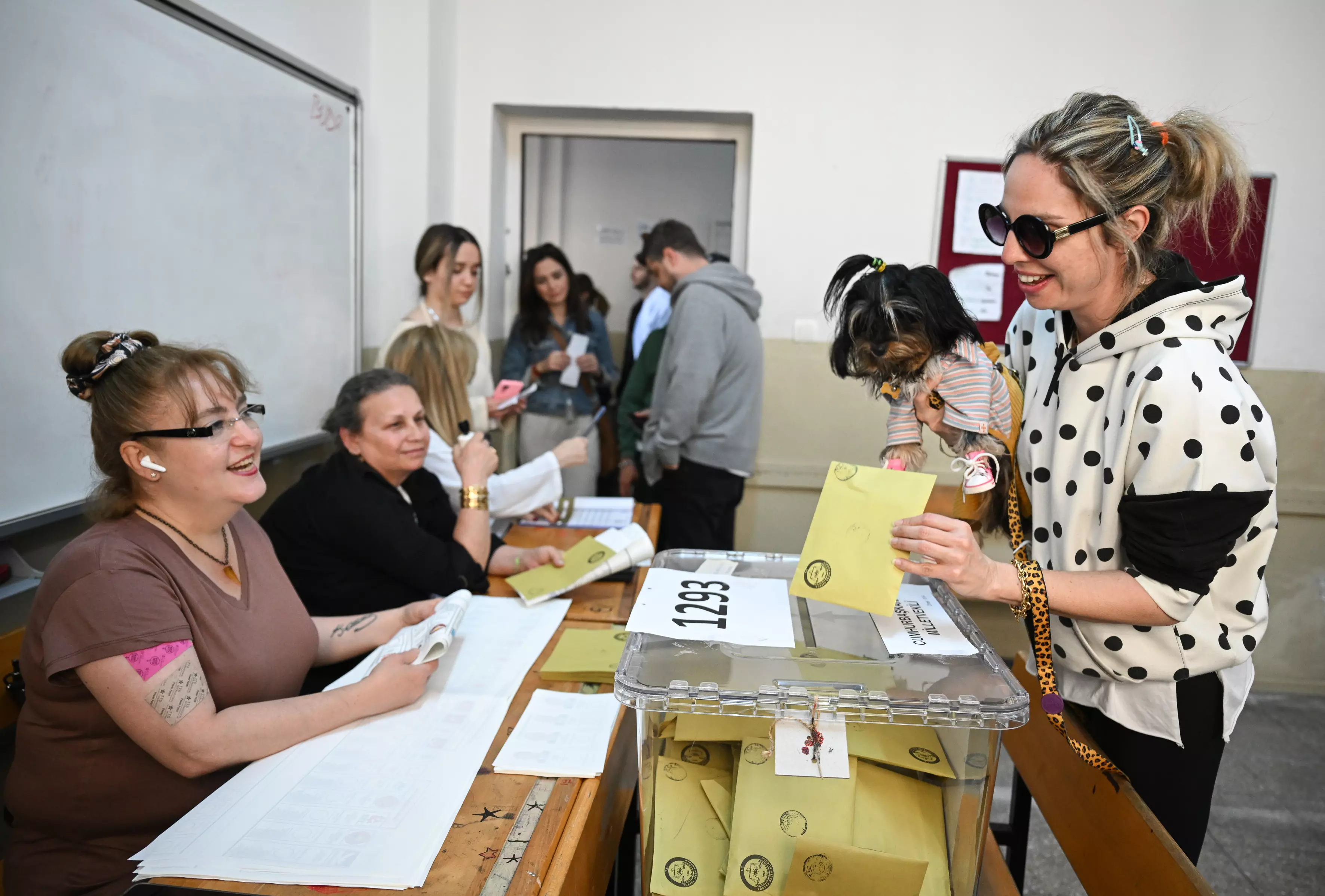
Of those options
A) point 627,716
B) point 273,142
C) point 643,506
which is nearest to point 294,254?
point 273,142

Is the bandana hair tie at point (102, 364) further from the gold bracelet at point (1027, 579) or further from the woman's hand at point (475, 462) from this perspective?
the gold bracelet at point (1027, 579)

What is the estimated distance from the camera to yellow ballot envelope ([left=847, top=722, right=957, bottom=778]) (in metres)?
1.02

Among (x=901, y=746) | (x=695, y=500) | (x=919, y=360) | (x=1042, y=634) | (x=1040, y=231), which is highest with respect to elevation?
(x=1040, y=231)

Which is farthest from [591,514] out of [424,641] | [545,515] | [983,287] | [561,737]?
[983,287]

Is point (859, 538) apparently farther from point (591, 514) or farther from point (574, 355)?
point (574, 355)

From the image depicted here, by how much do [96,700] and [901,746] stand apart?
1.09 metres

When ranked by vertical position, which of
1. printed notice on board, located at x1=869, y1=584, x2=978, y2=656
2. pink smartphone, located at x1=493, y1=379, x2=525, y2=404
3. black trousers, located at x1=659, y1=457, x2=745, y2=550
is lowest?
black trousers, located at x1=659, y1=457, x2=745, y2=550

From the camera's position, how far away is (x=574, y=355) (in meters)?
3.92

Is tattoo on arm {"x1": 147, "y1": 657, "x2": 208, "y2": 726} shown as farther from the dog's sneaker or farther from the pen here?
the pen

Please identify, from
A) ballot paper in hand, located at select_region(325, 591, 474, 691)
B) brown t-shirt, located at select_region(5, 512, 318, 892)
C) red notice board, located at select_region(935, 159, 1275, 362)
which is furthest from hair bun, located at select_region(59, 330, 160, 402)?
red notice board, located at select_region(935, 159, 1275, 362)

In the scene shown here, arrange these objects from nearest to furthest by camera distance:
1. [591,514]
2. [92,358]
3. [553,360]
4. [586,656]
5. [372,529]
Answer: [92,358] < [586,656] < [372,529] < [591,514] < [553,360]

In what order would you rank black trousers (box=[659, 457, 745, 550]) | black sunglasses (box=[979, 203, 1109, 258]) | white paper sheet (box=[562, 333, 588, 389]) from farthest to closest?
white paper sheet (box=[562, 333, 588, 389]), black trousers (box=[659, 457, 745, 550]), black sunglasses (box=[979, 203, 1109, 258])

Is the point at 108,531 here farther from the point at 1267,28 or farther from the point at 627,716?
the point at 1267,28

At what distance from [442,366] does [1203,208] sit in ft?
6.52
